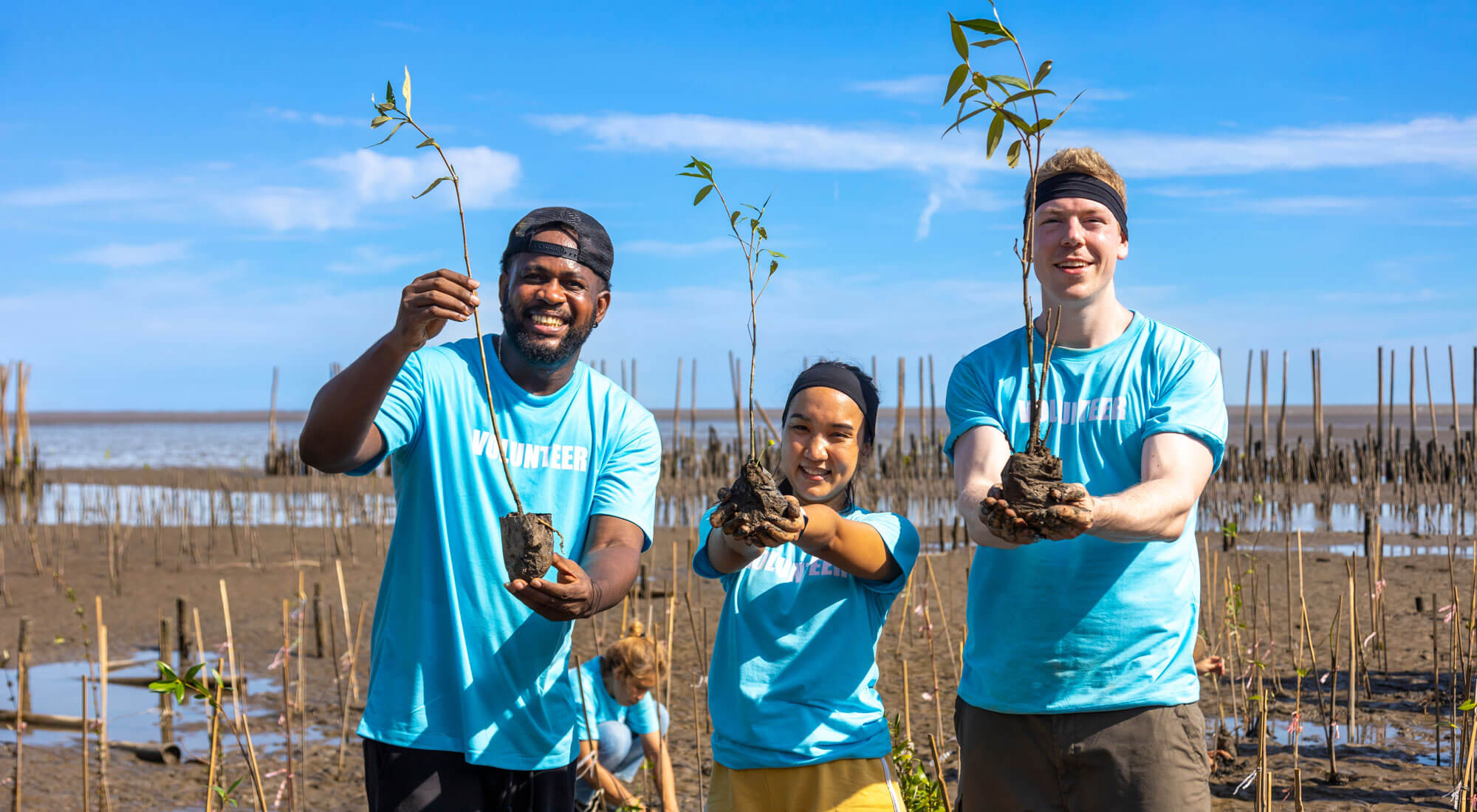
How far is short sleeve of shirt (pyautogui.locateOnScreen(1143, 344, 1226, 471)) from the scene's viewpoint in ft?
7.03

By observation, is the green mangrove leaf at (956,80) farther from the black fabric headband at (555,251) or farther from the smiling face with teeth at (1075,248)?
the black fabric headband at (555,251)

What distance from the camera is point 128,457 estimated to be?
37.2m

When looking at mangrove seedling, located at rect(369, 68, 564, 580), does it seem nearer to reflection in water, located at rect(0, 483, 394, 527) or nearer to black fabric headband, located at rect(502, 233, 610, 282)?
black fabric headband, located at rect(502, 233, 610, 282)

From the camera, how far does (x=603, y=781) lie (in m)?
4.23

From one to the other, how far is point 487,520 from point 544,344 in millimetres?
449

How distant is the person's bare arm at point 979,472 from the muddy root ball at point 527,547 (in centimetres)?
87

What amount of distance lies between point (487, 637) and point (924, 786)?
5.80 ft

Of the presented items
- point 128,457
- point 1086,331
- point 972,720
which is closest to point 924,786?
point 972,720

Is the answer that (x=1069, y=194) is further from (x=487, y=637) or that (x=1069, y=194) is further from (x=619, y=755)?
(x=619, y=755)

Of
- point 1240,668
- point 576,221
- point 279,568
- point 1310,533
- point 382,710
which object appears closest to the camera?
point 382,710

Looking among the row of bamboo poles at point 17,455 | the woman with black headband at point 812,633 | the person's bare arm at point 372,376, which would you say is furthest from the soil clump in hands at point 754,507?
the row of bamboo poles at point 17,455

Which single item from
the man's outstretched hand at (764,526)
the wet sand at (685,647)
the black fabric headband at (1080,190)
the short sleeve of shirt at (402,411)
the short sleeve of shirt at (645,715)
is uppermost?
the black fabric headband at (1080,190)

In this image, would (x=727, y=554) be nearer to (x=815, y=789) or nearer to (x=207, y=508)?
(x=815, y=789)

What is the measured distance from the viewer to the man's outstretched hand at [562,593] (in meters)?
2.16
